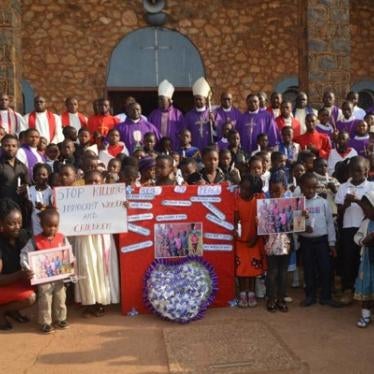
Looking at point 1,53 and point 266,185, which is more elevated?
point 1,53

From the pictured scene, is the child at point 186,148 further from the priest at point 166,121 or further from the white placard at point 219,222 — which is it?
the white placard at point 219,222

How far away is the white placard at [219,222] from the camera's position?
5316mm

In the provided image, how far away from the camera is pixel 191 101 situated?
13.0m

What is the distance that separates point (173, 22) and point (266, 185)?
699cm

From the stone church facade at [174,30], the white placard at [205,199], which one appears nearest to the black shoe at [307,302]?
the white placard at [205,199]

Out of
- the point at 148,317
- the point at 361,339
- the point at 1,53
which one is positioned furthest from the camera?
the point at 1,53

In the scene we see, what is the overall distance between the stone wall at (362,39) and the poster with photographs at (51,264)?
961 cm

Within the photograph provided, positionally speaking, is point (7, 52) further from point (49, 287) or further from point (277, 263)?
point (277, 263)

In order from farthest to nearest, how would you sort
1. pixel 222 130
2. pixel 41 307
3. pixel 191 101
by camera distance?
pixel 191 101 < pixel 222 130 < pixel 41 307

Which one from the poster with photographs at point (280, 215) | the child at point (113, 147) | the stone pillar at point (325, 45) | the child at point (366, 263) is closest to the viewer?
the child at point (366, 263)

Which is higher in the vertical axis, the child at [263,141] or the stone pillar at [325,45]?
the stone pillar at [325,45]

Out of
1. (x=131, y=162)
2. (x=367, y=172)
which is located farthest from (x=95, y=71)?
(x=367, y=172)

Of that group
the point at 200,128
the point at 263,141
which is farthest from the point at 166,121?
the point at 263,141

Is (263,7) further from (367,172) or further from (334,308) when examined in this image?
(334,308)
